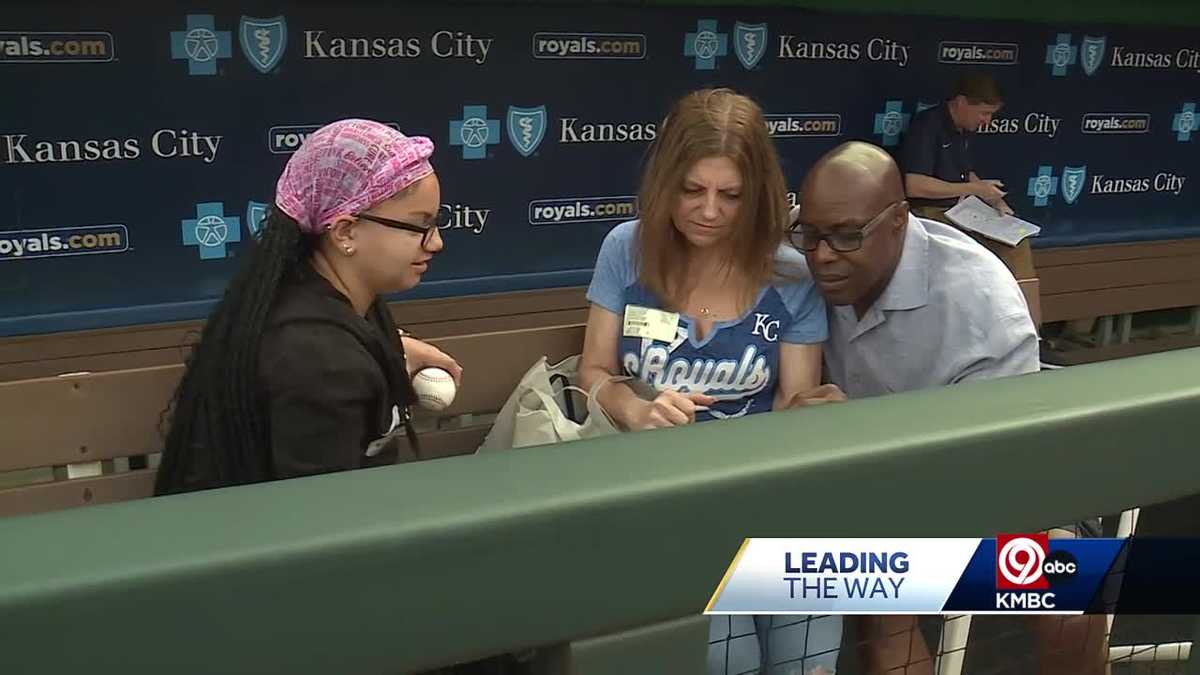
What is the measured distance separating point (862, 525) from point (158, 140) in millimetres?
3643

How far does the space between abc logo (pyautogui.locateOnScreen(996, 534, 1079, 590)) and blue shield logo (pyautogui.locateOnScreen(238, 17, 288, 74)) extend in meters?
3.69

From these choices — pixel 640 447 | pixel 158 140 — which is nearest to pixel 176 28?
pixel 158 140

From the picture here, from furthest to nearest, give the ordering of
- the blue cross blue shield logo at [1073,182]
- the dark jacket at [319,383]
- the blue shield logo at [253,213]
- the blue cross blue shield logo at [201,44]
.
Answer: the blue cross blue shield logo at [1073,182]
the blue shield logo at [253,213]
the blue cross blue shield logo at [201,44]
the dark jacket at [319,383]

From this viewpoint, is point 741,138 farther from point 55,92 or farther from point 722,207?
point 55,92

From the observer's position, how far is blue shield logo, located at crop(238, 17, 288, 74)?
3.99 metres

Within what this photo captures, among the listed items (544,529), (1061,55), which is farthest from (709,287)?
(1061,55)

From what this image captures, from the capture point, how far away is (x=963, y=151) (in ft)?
17.9

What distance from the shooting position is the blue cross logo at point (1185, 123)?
Result: 6.37 m

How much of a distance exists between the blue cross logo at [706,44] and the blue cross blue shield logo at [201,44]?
1973 millimetres

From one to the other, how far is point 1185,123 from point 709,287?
5254 millimetres

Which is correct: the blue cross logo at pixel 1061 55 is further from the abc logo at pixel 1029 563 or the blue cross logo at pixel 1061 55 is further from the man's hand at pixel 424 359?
the abc logo at pixel 1029 563

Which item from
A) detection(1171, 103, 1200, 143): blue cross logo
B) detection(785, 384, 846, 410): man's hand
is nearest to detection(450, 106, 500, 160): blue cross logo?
detection(785, 384, 846, 410): man's hand

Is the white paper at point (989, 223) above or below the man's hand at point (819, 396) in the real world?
above

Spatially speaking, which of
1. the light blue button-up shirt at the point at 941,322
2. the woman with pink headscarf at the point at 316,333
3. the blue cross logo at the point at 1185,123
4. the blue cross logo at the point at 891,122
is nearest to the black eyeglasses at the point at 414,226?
the woman with pink headscarf at the point at 316,333
